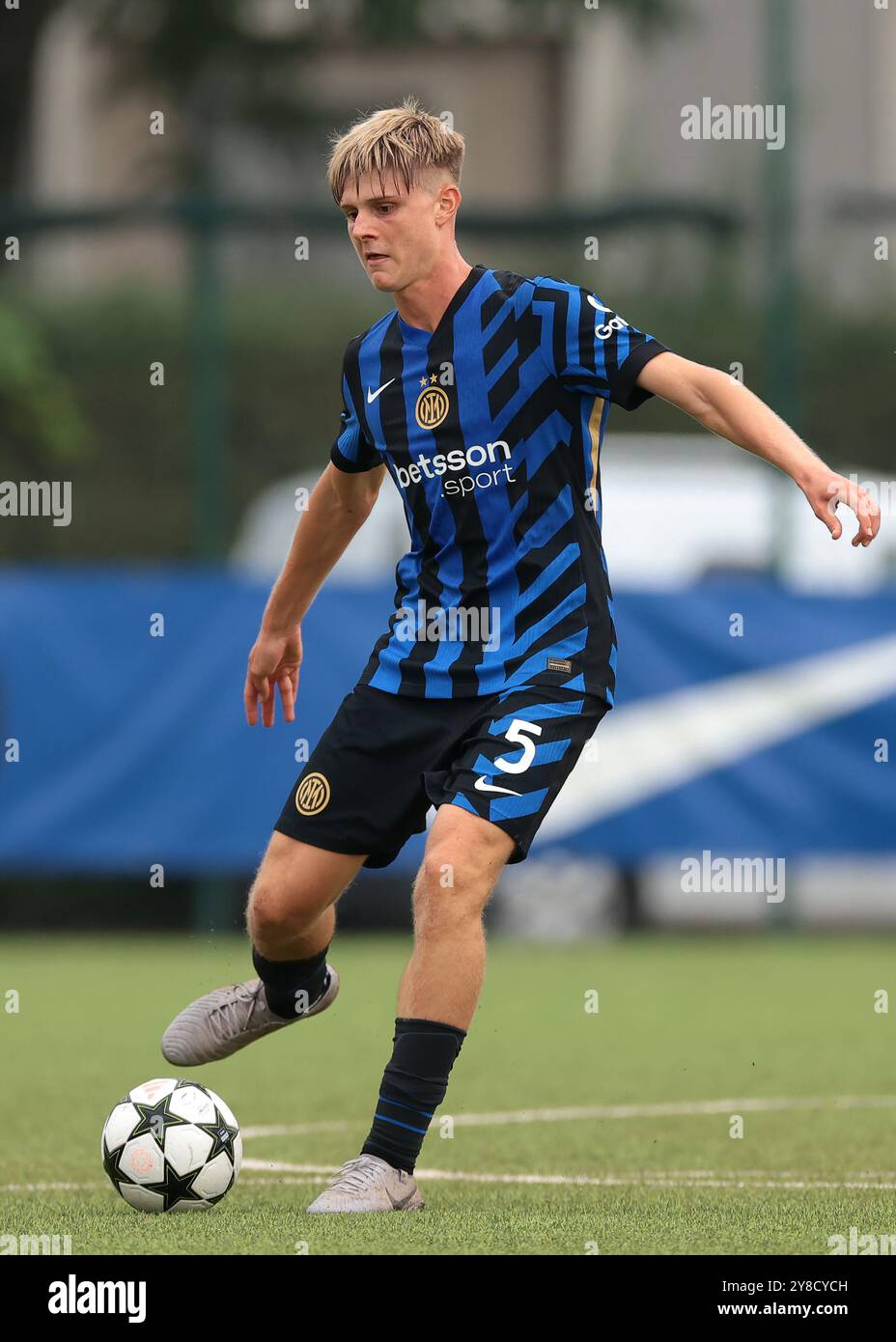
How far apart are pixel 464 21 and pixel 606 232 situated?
172 inches

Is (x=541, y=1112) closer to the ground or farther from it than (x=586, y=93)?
closer to the ground

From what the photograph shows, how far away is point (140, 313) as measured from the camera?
15.4 m

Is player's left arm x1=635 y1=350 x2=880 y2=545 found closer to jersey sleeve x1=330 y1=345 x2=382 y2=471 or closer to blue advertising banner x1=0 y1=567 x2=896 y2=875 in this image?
jersey sleeve x1=330 y1=345 x2=382 y2=471

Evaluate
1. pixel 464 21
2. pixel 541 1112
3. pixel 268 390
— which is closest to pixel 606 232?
pixel 268 390

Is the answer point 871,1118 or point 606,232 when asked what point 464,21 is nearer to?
point 606,232

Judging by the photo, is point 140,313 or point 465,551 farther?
point 140,313

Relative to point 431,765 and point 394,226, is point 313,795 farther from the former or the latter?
point 394,226

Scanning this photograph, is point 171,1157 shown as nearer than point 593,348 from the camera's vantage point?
Yes

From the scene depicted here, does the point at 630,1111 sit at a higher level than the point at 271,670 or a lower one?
lower

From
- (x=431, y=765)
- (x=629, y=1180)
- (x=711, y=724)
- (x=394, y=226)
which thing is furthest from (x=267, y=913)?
(x=711, y=724)

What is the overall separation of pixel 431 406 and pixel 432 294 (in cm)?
27

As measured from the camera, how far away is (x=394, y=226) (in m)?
5.24

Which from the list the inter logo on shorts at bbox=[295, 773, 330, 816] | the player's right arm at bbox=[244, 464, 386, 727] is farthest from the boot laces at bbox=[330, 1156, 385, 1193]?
the player's right arm at bbox=[244, 464, 386, 727]

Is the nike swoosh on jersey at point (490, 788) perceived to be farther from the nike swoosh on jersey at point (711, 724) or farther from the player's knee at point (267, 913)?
the nike swoosh on jersey at point (711, 724)
